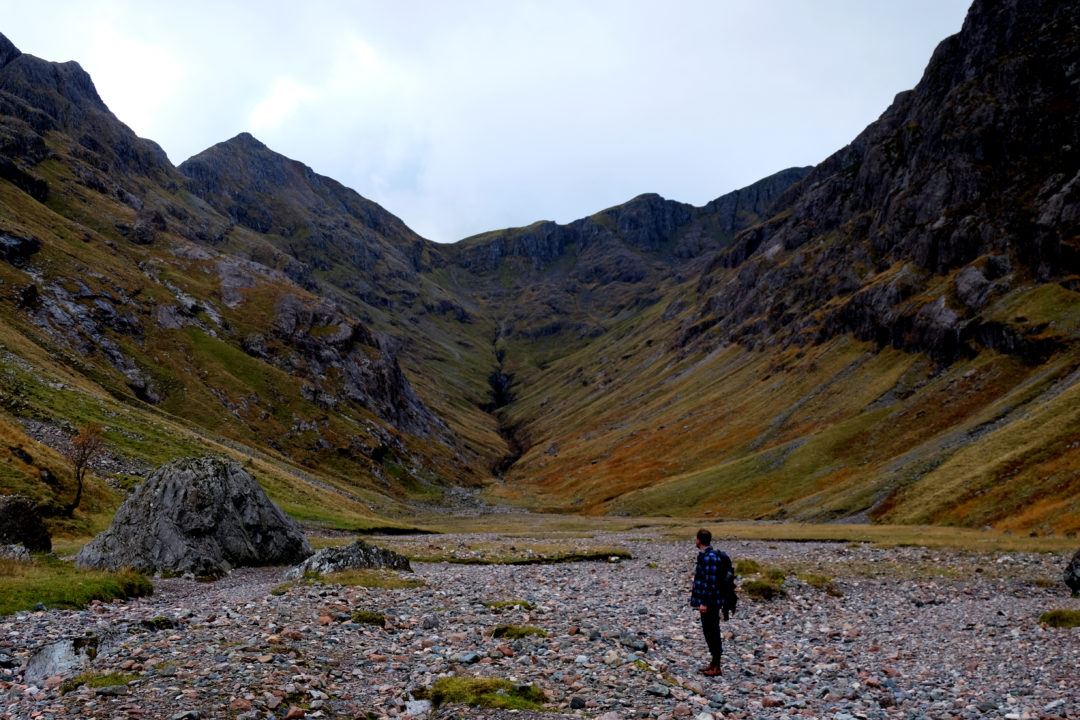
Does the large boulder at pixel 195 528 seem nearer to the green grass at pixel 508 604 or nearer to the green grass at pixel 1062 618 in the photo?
the green grass at pixel 508 604

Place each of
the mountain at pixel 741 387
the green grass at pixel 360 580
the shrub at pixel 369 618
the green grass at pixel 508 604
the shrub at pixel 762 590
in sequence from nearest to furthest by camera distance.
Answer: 1. the shrub at pixel 369 618
2. the green grass at pixel 508 604
3. the green grass at pixel 360 580
4. the shrub at pixel 762 590
5. the mountain at pixel 741 387


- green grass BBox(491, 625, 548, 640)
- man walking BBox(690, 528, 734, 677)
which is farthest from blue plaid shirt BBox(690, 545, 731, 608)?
green grass BBox(491, 625, 548, 640)

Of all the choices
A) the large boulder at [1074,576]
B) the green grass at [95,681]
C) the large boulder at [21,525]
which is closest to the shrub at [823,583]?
the large boulder at [1074,576]

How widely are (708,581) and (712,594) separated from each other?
0.38 m

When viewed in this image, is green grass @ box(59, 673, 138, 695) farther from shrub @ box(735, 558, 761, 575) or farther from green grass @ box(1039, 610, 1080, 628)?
shrub @ box(735, 558, 761, 575)

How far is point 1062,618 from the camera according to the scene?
73.8 ft

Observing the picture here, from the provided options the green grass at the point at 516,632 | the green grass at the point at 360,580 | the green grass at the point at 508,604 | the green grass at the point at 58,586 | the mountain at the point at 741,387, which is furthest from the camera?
the mountain at the point at 741,387

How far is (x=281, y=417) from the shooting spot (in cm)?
14225

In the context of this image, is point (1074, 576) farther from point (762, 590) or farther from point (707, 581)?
point (707, 581)

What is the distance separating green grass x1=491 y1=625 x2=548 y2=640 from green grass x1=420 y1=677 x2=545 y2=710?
475 cm

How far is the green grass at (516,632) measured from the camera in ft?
61.6

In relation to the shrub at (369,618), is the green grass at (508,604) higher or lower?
lower

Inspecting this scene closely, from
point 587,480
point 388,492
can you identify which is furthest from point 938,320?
point 388,492

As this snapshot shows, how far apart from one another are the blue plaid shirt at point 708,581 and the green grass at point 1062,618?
14637 millimetres
